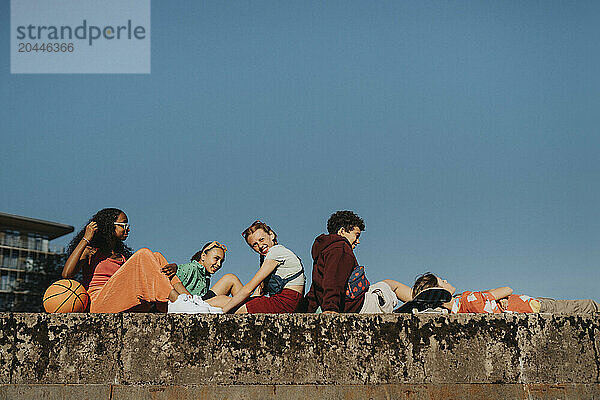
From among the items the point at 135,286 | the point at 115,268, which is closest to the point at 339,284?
the point at 135,286

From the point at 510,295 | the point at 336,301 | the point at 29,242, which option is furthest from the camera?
the point at 29,242

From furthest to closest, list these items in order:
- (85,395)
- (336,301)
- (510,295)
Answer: (510,295) < (336,301) < (85,395)

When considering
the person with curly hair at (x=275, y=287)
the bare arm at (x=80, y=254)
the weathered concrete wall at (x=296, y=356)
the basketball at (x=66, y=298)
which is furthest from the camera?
the bare arm at (x=80, y=254)

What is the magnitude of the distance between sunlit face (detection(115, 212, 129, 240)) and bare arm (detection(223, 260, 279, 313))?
178 cm

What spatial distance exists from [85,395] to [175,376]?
74 centimetres

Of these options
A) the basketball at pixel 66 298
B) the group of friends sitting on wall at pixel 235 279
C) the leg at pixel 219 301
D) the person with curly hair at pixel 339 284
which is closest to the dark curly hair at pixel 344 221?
the group of friends sitting on wall at pixel 235 279

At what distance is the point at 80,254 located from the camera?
674 centimetres

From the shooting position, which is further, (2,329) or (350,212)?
(350,212)

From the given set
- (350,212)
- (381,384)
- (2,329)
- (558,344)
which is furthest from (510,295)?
(2,329)

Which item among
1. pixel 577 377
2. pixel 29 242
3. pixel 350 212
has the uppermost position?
pixel 29 242

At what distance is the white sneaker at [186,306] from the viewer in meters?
5.77

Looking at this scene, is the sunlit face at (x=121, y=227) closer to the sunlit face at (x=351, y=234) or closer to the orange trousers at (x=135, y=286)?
the orange trousers at (x=135, y=286)

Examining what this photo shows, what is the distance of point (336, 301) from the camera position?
18.9 feet

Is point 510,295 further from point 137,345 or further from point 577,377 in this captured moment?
point 137,345
